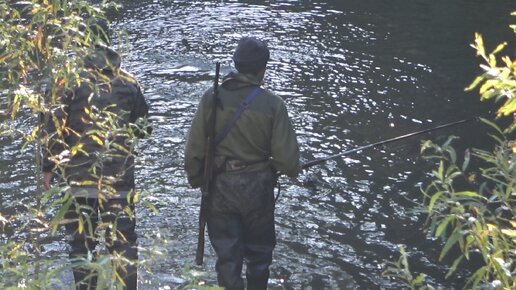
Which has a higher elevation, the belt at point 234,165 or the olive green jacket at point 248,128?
the olive green jacket at point 248,128

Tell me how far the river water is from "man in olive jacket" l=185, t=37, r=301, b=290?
1.61ft

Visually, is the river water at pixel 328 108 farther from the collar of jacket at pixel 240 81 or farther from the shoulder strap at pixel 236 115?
the collar of jacket at pixel 240 81

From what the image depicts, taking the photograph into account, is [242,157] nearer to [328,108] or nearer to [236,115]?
[236,115]

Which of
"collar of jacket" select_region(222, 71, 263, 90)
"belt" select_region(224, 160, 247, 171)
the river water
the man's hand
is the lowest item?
the river water

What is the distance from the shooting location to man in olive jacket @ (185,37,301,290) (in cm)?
557

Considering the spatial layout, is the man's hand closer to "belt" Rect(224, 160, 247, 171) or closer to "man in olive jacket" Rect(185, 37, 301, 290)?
"man in olive jacket" Rect(185, 37, 301, 290)

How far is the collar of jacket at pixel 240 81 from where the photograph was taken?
18.3 ft

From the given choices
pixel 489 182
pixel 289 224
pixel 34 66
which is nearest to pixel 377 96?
pixel 489 182

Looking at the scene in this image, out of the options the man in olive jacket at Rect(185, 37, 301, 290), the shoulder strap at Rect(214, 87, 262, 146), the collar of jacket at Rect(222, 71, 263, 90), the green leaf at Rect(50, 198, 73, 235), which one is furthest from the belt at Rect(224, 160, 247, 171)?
the green leaf at Rect(50, 198, 73, 235)

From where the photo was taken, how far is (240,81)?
18.3ft

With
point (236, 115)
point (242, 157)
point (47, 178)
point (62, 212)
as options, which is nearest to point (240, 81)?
point (236, 115)

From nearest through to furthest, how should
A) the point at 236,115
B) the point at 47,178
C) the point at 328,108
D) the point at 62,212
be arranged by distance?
the point at 62,212, the point at 236,115, the point at 47,178, the point at 328,108

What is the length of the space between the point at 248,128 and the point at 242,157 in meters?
0.20

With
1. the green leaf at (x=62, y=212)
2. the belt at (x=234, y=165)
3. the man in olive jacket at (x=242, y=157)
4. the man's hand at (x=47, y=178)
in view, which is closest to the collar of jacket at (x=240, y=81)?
the man in olive jacket at (x=242, y=157)
